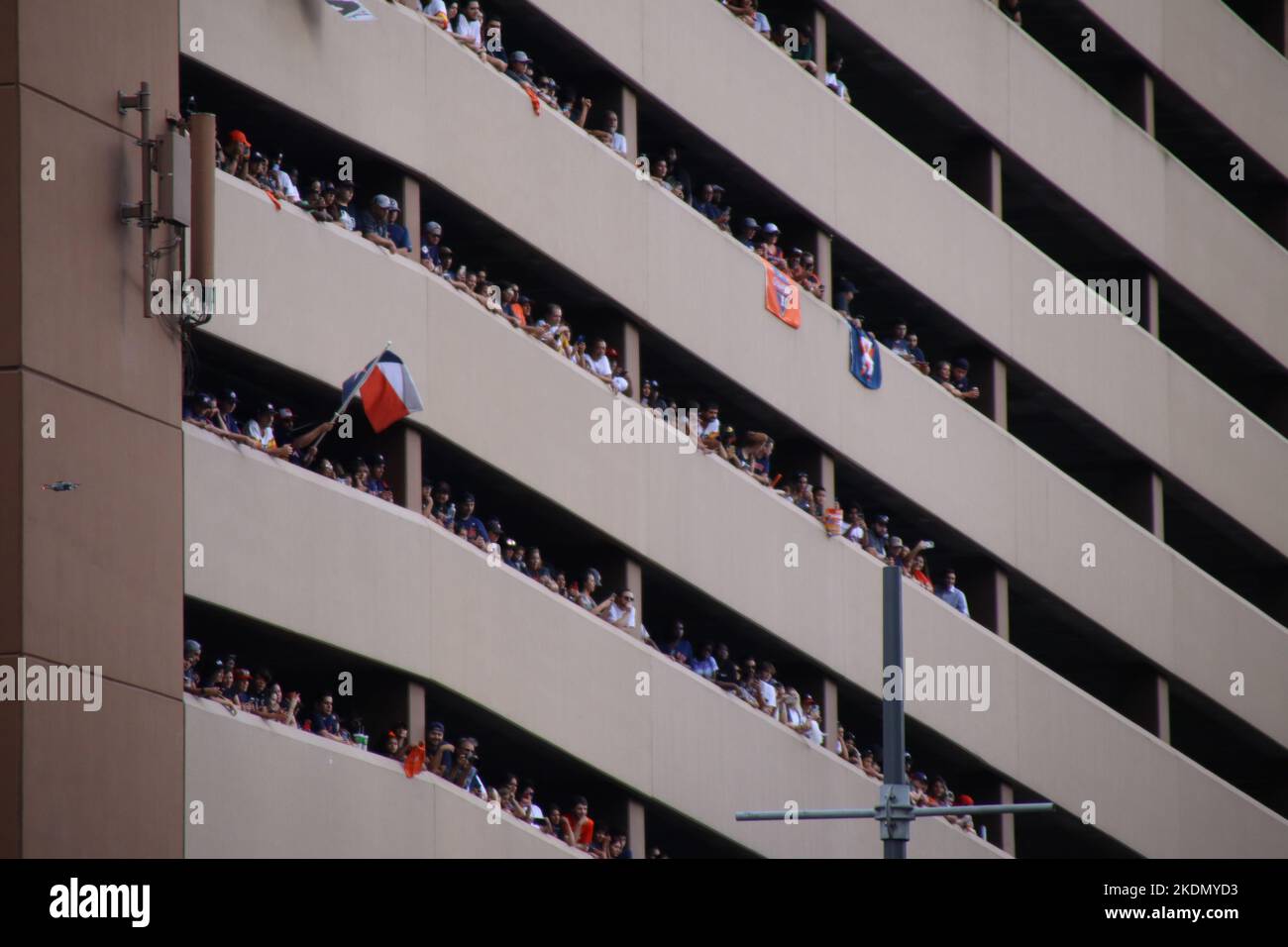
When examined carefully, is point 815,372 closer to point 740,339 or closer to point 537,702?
point 740,339

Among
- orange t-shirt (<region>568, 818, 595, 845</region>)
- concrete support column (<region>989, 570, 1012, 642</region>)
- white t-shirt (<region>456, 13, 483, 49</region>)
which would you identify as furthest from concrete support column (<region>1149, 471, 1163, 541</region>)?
white t-shirt (<region>456, 13, 483, 49</region>)

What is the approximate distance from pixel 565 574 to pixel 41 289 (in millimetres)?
11651

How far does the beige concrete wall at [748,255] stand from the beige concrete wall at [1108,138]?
5.30ft

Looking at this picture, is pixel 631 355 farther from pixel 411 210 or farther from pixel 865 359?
pixel 865 359

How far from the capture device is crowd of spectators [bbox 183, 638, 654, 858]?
93.0 ft

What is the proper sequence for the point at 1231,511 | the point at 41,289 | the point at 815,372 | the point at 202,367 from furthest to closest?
the point at 1231,511 < the point at 815,372 < the point at 202,367 < the point at 41,289

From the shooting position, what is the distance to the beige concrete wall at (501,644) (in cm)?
2858

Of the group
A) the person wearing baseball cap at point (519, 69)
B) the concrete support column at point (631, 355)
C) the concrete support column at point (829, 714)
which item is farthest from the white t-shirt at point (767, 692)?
Result: the person wearing baseball cap at point (519, 69)

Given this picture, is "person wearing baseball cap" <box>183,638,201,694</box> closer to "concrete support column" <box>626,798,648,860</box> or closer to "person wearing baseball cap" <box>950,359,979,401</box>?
"concrete support column" <box>626,798,648,860</box>

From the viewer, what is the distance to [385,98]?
104 ft

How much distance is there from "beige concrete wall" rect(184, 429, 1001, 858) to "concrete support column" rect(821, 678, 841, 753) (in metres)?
0.54
